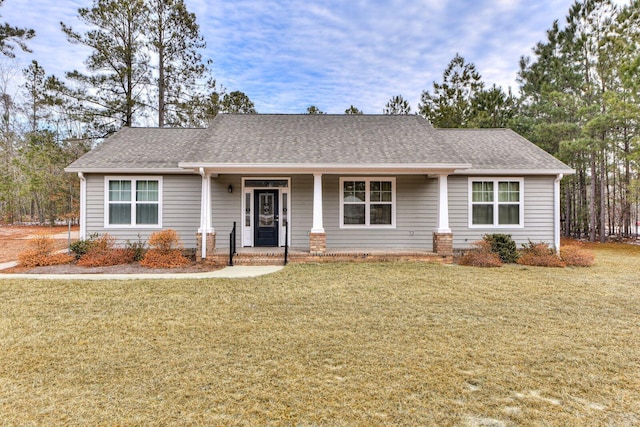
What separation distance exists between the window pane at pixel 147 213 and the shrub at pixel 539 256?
11078 millimetres

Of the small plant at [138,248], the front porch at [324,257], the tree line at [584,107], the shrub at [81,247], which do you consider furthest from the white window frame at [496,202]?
the shrub at [81,247]

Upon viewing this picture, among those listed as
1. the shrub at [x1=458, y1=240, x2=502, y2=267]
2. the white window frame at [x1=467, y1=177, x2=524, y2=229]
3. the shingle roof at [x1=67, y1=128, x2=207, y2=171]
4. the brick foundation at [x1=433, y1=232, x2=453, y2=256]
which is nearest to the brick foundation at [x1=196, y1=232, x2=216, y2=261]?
the shingle roof at [x1=67, y1=128, x2=207, y2=171]

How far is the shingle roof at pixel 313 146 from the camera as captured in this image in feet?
30.7

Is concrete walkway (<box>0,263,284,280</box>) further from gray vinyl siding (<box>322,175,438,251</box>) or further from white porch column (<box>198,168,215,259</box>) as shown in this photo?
gray vinyl siding (<box>322,175,438,251</box>)

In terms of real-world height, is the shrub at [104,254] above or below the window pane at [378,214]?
below

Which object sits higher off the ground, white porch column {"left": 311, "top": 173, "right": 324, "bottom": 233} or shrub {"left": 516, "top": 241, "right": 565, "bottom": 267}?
white porch column {"left": 311, "top": 173, "right": 324, "bottom": 233}

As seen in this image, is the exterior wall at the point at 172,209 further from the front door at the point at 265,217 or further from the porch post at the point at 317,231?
the porch post at the point at 317,231

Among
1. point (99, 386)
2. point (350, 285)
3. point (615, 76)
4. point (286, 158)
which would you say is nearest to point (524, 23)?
point (615, 76)

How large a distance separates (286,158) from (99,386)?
7.20m

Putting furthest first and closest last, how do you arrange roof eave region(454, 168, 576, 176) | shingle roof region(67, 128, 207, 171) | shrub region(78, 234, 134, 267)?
roof eave region(454, 168, 576, 176) < shingle roof region(67, 128, 207, 171) < shrub region(78, 234, 134, 267)

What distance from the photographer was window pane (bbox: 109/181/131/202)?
10.3m

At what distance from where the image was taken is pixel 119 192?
10.3 m

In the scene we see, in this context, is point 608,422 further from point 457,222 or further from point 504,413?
point 457,222

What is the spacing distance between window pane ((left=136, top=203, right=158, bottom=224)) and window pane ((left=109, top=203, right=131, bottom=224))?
30cm
